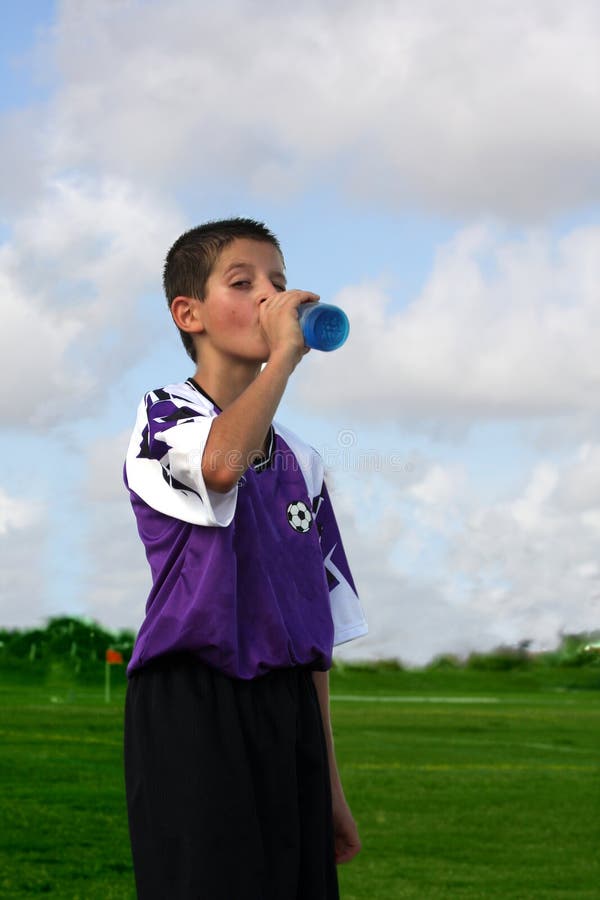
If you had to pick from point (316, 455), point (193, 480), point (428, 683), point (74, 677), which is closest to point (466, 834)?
point (316, 455)

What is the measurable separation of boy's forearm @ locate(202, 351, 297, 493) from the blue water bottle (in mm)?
139

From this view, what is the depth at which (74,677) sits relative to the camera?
18516 millimetres

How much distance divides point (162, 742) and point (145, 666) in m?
0.16

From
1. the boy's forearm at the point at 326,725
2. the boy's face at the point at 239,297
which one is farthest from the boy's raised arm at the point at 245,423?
the boy's forearm at the point at 326,725

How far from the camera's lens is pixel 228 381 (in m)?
2.54

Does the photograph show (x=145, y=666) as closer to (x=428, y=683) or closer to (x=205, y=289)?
(x=205, y=289)

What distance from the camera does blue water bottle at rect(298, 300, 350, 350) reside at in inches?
92.1

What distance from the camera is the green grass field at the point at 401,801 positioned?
21.4 ft

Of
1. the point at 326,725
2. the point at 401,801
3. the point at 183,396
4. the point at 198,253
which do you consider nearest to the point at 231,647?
the point at 326,725

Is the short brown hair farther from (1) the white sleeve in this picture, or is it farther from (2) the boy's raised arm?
(2) the boy's raised arm

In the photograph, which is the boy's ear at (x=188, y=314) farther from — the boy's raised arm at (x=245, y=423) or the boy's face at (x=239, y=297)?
the boy's raised arm at (x=245, y=423)

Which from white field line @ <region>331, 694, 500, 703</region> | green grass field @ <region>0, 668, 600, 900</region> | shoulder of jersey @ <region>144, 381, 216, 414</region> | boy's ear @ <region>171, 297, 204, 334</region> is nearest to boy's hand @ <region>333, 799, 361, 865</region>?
shoulder of jersey @ <region>144, 381, 216, 414</region>

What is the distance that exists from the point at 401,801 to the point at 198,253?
7.69m

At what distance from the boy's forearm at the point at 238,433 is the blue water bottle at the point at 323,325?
14 centimetres
